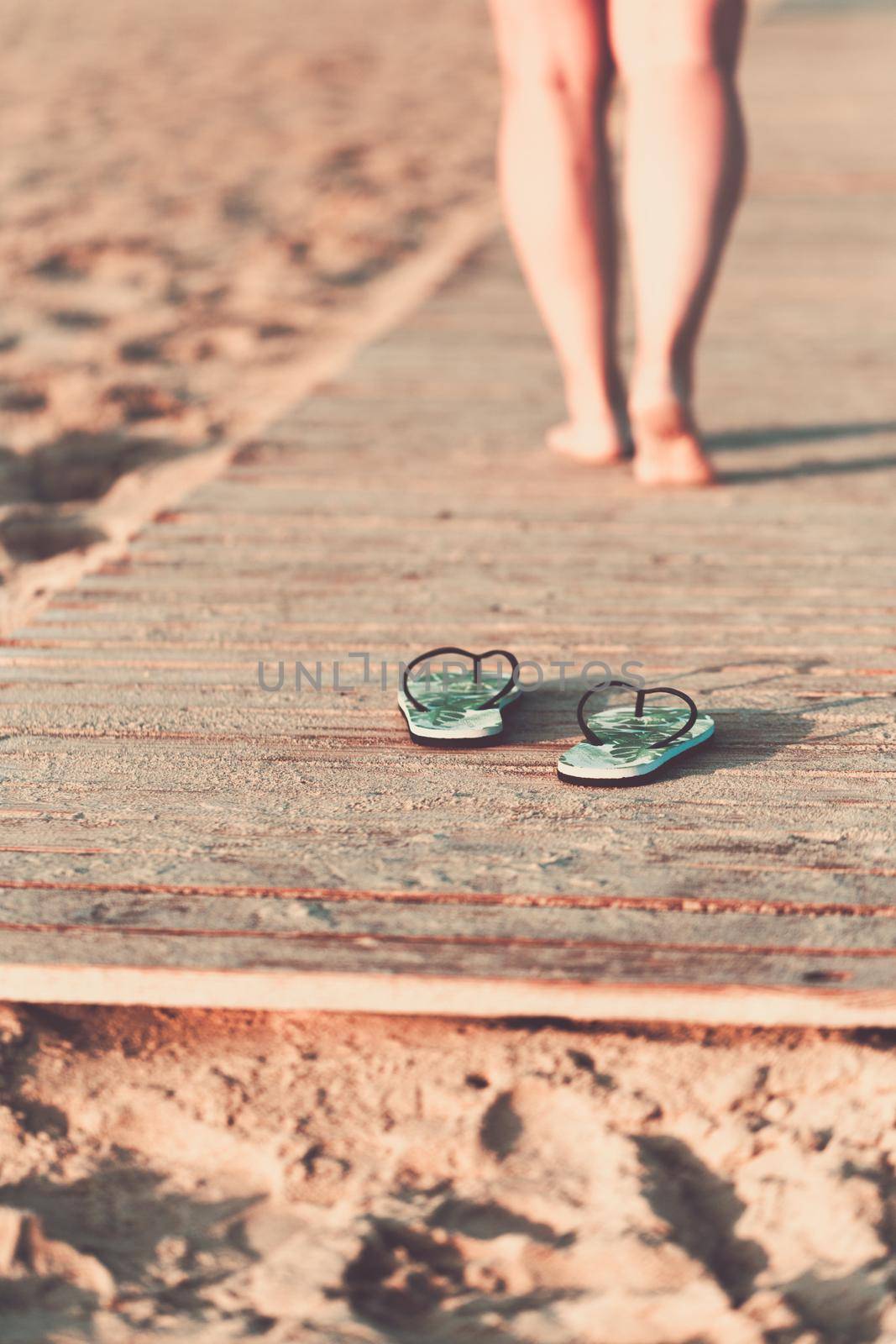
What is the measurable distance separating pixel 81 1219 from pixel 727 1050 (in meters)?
0.57

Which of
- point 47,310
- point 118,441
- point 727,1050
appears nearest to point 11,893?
point 727,1050

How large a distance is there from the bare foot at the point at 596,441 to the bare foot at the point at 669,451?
0.12m

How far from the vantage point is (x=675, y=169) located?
99.8 inches

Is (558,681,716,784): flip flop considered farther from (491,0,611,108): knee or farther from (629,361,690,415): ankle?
(491,0,611,108): knee

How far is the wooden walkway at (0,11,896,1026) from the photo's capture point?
1.35 m

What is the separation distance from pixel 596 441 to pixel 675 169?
0.54m

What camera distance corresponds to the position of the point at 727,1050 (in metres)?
1.38

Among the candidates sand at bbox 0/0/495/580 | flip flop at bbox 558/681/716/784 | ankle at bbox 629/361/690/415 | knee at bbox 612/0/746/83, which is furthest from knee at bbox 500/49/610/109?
flip flop at bbox 558/681/716/784

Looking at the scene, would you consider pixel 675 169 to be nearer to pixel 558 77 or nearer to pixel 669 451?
pixel 558 77

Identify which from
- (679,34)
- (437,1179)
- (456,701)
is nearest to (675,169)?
(679,34)

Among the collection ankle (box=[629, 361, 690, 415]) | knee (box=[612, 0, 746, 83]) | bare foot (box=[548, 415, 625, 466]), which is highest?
knee (box=[612, 0, 746, 83])

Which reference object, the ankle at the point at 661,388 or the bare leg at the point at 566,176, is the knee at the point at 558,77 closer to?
the bare leg at the point at 566,176

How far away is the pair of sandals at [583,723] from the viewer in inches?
66.6

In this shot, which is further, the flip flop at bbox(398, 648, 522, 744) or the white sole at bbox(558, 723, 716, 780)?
the flip flop at bbox(398, 648, 522, 744)
